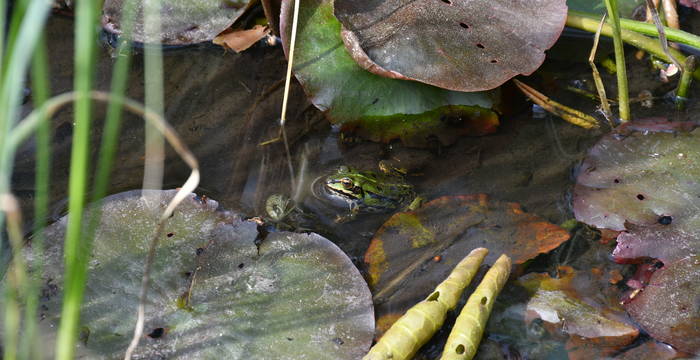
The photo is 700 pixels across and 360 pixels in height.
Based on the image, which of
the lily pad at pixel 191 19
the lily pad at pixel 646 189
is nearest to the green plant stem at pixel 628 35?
the lily pad at pixel 646 189

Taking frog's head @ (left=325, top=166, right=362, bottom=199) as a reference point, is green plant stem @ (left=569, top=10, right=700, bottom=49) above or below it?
above

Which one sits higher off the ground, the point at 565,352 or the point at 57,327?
the point at 57,327

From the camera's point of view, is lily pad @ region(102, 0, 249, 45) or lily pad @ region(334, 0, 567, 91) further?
lily pad @ region(102, 0, 249, 45)

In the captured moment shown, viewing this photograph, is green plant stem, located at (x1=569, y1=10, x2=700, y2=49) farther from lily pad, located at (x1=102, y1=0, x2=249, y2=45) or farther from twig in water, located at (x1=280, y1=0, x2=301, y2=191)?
lily pad, located at (x1=102, y1=0, x2=249, y2=45)

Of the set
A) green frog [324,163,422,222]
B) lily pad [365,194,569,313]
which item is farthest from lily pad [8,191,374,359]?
green frog [324,163,422,222]

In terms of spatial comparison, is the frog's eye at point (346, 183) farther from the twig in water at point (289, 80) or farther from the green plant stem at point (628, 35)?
the green plant stem at point (628, 35)

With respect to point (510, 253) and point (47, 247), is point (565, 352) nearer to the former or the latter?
point (510, 253)

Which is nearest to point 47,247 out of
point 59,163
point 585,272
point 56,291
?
point 56,291
